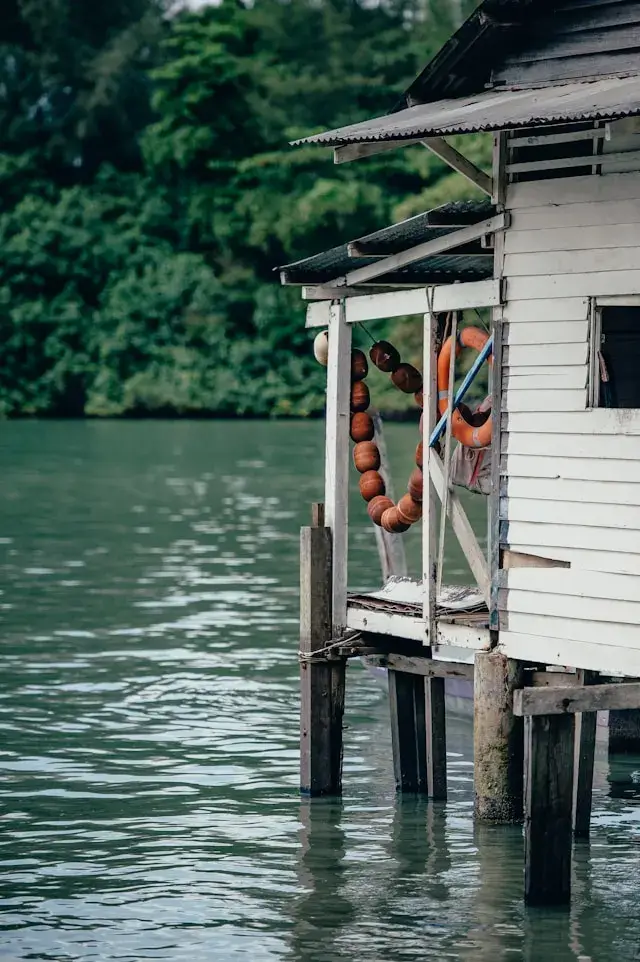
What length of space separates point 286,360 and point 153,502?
1444 inches

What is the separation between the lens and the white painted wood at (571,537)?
11234 mm

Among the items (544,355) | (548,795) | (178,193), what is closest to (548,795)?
(548,795)

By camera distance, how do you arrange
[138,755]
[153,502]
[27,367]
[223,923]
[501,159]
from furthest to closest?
1. [27,367]
2. [153,502]
3. [138,755]
4. [501,159]
5. [223,923]

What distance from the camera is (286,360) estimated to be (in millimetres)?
76688

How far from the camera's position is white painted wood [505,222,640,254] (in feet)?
37.7

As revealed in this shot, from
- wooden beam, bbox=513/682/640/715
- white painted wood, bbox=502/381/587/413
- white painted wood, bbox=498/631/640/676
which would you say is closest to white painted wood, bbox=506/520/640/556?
white painted wood, bbox=498/631/640/676

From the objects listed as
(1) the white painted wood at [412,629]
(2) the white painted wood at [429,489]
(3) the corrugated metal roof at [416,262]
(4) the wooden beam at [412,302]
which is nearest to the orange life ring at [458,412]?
(2) the white painted wood at [429,489]

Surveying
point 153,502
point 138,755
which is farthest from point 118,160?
point 138,755

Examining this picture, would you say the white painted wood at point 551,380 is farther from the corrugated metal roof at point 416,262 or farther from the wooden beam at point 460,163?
the wooden beam at point 460,163

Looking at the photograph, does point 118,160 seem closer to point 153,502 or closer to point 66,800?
point 153,502

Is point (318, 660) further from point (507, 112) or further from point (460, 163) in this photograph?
point (507, 112)

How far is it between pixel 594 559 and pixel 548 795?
1395mm

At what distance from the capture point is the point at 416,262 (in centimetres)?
1403

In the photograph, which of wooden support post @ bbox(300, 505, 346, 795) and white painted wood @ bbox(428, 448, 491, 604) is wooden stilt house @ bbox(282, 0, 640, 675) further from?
wooden support post @ bbox(300, 505, 346, 795)
